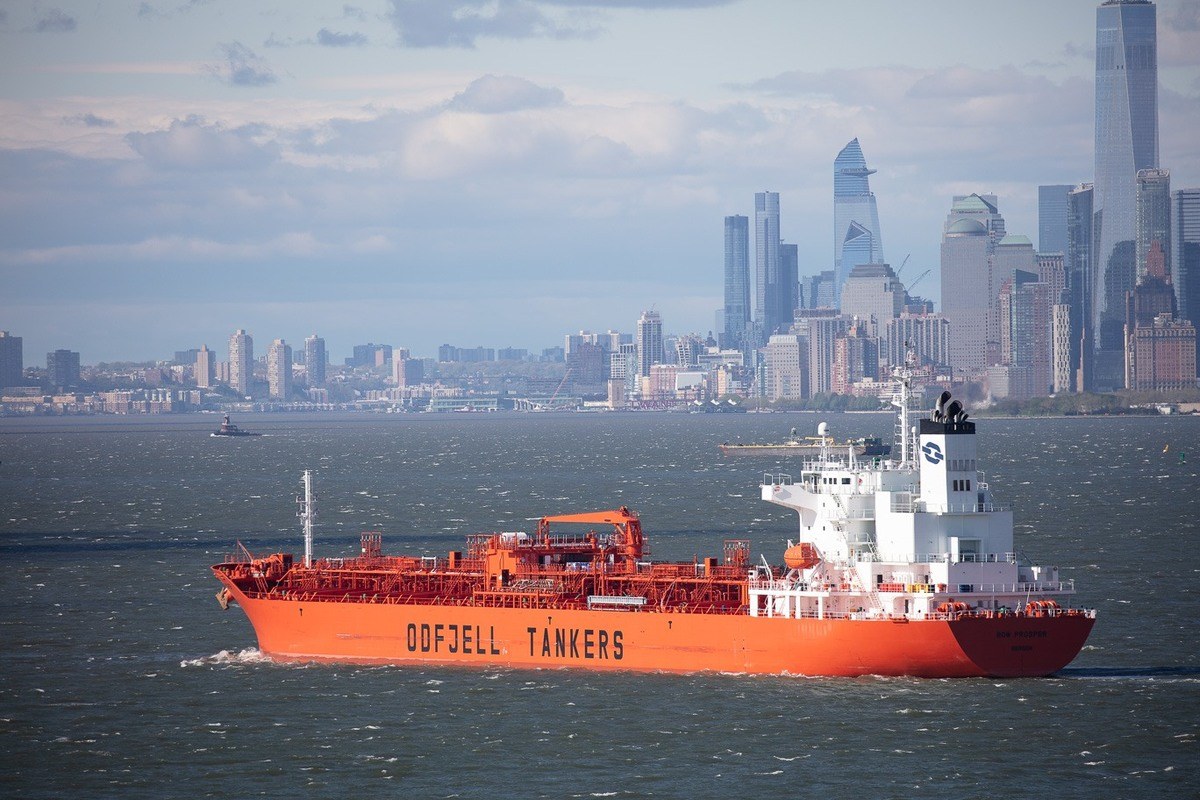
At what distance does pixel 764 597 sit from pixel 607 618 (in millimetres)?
4376

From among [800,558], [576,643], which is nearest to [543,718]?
[576,643]

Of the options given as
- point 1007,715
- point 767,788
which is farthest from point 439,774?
point 1007,715

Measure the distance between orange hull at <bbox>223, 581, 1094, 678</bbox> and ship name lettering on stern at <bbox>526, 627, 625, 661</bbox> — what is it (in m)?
0.03

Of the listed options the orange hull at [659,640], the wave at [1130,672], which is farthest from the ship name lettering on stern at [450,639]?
the wave at [1130,672]

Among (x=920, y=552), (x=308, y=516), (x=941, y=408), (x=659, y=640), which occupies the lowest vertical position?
(x=659, y=640)

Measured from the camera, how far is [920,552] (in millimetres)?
48156

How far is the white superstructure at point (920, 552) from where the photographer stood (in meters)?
47.5

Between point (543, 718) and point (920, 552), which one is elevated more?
point (920, 552)

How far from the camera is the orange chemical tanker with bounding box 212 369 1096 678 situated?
155ft

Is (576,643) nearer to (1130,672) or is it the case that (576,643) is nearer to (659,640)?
(659,640)

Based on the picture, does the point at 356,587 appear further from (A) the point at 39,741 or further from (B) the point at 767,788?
(B) the point at 767,788

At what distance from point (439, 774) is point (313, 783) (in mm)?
2738

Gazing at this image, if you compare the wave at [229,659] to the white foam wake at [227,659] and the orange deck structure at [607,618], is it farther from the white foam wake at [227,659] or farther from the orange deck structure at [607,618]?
the orange deck structure at [607,618]

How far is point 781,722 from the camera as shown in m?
44.5
